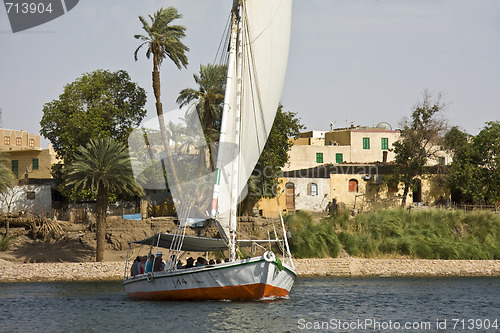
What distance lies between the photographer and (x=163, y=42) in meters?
46.6

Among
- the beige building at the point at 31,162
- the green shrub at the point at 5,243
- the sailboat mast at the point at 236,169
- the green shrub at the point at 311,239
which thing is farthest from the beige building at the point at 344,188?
the sailboat mast at the point at 236,169

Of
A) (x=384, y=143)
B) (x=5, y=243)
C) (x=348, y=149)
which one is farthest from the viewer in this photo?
(x=384, y=143)

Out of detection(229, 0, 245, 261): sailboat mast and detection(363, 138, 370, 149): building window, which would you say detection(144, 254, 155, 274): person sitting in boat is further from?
detection(363, 138, 370, 149): building window

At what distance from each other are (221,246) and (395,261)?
704 inches

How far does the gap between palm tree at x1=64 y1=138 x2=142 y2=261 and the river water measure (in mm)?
8233

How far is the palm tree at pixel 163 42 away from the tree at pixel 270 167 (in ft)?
18.0

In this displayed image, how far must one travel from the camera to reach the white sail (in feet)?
81.4

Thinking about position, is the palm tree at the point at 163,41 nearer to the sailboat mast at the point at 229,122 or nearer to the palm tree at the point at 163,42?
the palm tree at the point at 163,42

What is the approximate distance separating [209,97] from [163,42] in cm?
595

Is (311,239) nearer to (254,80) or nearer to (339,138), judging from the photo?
(254,80)

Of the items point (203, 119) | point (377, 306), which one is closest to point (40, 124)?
point (203, 119)

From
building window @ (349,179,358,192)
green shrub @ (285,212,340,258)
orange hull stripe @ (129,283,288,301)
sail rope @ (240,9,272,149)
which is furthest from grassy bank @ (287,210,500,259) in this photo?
sail rope @ (240,9,272,149)

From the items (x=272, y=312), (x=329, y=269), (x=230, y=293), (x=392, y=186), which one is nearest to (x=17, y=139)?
(x=392, y=186)

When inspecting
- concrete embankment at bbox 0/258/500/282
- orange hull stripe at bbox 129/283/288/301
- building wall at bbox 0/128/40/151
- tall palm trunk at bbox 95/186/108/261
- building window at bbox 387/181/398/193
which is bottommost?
concrete embankment at bbox 0/258/500/282
